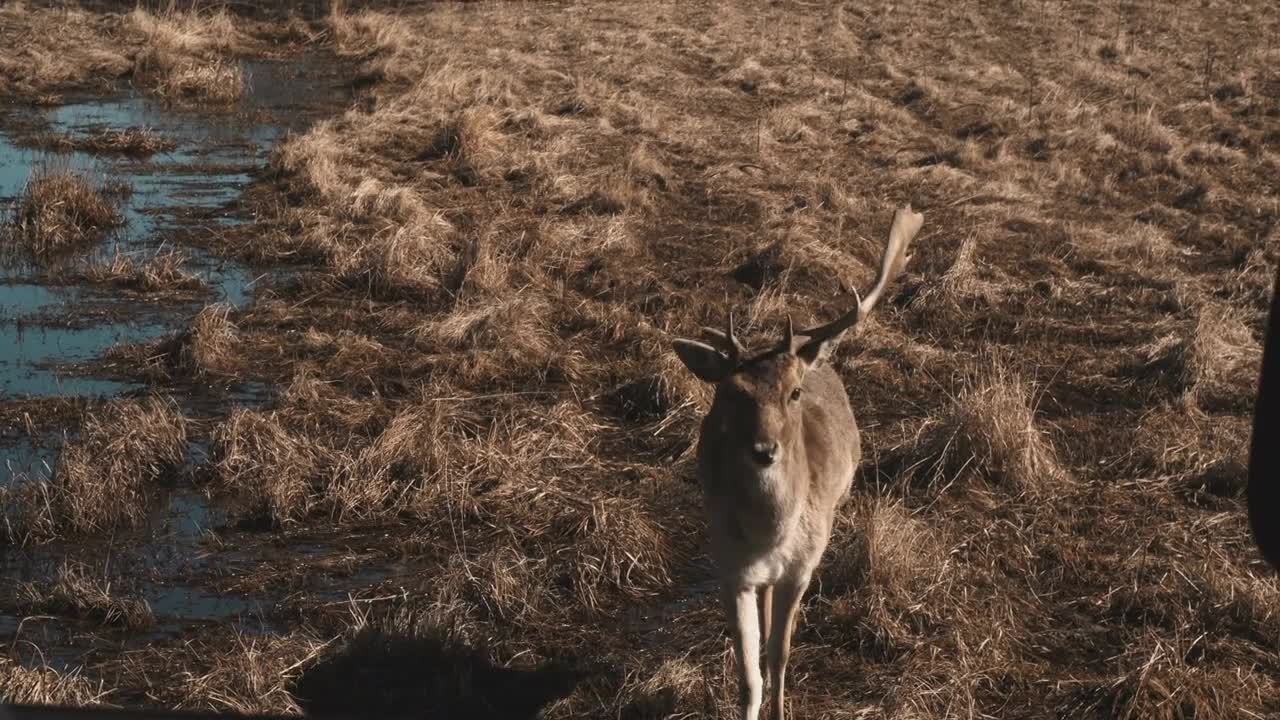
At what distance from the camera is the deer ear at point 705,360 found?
5551 millimetres

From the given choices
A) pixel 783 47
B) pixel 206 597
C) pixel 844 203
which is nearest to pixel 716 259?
pixel 844 203

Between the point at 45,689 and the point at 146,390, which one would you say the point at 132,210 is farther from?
the point at 45,689

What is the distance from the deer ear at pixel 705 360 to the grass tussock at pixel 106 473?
3839mm

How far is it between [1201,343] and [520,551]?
201 inches

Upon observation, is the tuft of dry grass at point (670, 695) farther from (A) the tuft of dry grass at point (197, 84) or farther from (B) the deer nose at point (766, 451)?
(A) the tuft of dry grass at point (197, 84)

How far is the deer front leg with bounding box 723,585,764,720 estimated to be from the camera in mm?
5492

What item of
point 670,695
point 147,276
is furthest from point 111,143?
point 670,695

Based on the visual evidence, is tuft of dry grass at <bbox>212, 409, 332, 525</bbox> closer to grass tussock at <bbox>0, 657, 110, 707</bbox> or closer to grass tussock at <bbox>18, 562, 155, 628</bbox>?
grass tussock at <bbox>18, 562, 155, 628</bbox>

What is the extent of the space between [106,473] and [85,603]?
138 cm

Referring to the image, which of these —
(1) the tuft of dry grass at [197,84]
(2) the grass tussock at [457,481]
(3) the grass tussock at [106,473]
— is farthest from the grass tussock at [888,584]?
(1) the tuft of dry grass at [197,84]

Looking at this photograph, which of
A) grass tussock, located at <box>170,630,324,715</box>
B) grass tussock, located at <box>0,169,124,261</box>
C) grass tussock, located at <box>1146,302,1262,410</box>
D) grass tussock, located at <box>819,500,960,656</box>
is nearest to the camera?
grass tussock, located at <box>170,630,324,715</box>

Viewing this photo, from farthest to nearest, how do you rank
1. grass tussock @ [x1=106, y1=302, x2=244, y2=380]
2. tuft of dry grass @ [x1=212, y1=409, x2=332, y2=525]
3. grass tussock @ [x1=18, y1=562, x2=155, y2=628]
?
grass tussock @ [x1=106, y1=302, x2=244, y2=380], tuft of dry grass @ [x1=212, y1=409, x2=332, y2=525], grass tussock @ [x1=18, y1=562, x2=155, y2=628]

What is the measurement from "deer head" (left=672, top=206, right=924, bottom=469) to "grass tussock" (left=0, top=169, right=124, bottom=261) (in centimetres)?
904

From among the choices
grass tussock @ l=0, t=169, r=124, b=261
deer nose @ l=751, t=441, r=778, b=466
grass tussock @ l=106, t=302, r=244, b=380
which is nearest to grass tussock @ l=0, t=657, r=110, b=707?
deer nose @ l=751, t=441, r=778, b=466
